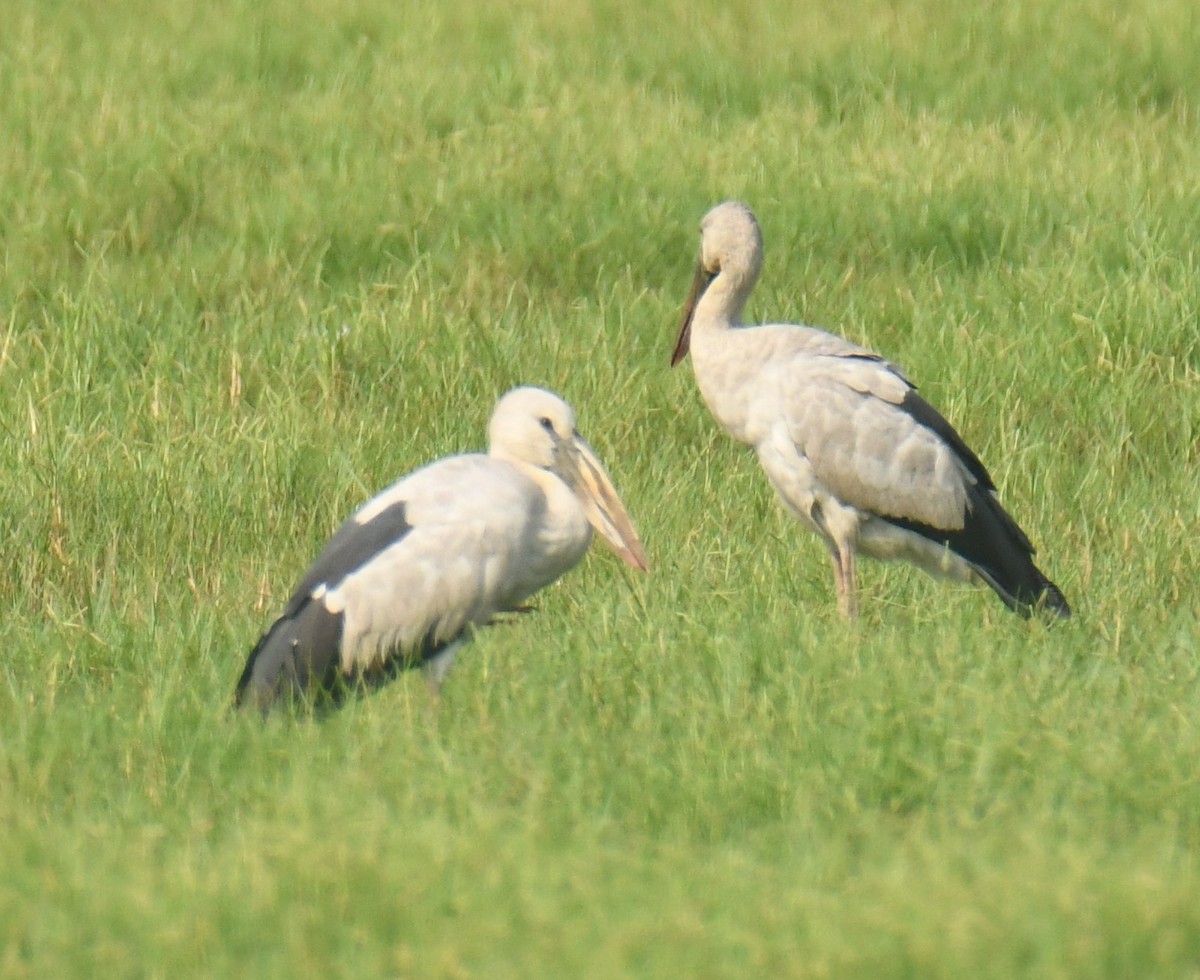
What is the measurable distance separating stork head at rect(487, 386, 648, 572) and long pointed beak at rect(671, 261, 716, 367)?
48.5 inches

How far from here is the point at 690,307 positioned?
6453 mm

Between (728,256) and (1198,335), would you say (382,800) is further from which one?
(1198,335)

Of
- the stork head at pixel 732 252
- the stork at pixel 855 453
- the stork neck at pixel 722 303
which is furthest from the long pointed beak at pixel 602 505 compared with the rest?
the stork head at pixel 732 252

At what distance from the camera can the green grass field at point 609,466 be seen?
3303 millimetres

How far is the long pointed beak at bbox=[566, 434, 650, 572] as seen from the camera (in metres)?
5.09

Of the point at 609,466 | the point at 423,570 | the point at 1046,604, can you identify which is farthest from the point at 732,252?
the point at 423,570

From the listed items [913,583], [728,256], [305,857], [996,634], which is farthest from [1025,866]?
[728,256]

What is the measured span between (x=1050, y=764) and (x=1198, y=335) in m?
3.54

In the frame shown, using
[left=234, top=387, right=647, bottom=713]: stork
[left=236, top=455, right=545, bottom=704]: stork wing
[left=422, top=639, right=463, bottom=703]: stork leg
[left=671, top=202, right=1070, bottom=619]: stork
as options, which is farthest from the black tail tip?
[left=422, top=639, right=463, bottom=703]: stork leg

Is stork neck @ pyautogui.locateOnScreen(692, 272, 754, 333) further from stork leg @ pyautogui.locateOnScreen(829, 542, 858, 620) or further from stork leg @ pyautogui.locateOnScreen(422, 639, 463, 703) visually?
stork leg @ pyautogui.locateOnScreen(422, 639, 463, 703)

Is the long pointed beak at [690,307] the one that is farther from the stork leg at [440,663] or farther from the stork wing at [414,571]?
the stork leg at [440,663]

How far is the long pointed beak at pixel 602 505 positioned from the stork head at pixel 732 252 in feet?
3.96

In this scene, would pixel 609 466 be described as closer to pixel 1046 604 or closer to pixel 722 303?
pixel 722 303

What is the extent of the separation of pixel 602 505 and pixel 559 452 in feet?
0.57
